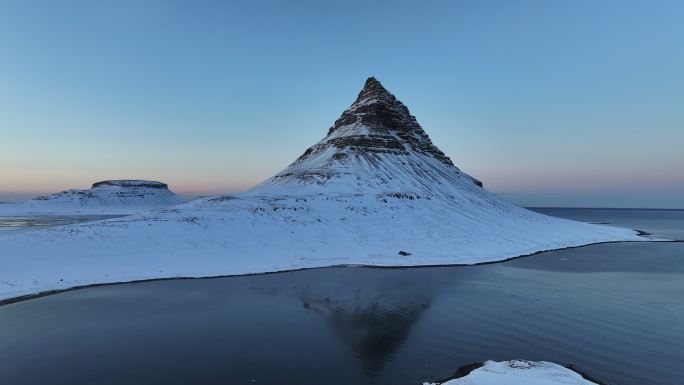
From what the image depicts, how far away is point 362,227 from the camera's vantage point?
56.8 metres

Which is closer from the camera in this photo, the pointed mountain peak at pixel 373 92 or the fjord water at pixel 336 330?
the fjord water at pixel 336 330

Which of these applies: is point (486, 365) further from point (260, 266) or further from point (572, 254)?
point (572, 254)

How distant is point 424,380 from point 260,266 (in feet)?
89.5

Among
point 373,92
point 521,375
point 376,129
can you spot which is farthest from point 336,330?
point 373,92

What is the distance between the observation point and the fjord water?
15422 millimetres

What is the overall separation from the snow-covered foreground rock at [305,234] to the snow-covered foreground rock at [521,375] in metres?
26.6

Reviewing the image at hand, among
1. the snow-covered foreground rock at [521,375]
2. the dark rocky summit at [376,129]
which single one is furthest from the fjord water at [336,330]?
the dark rocky summit at [376,129]

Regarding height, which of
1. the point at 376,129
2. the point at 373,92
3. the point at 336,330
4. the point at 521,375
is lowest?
the point at 336,330

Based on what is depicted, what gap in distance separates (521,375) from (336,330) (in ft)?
31.4

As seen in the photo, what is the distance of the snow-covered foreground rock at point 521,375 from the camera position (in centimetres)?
1375

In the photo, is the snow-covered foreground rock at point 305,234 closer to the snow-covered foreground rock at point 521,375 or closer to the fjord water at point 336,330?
the fjord water at point 336,330

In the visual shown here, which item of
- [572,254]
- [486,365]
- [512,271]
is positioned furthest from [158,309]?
[572,254]

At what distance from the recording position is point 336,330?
20578mm

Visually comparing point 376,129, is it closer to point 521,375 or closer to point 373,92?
point 373,92
